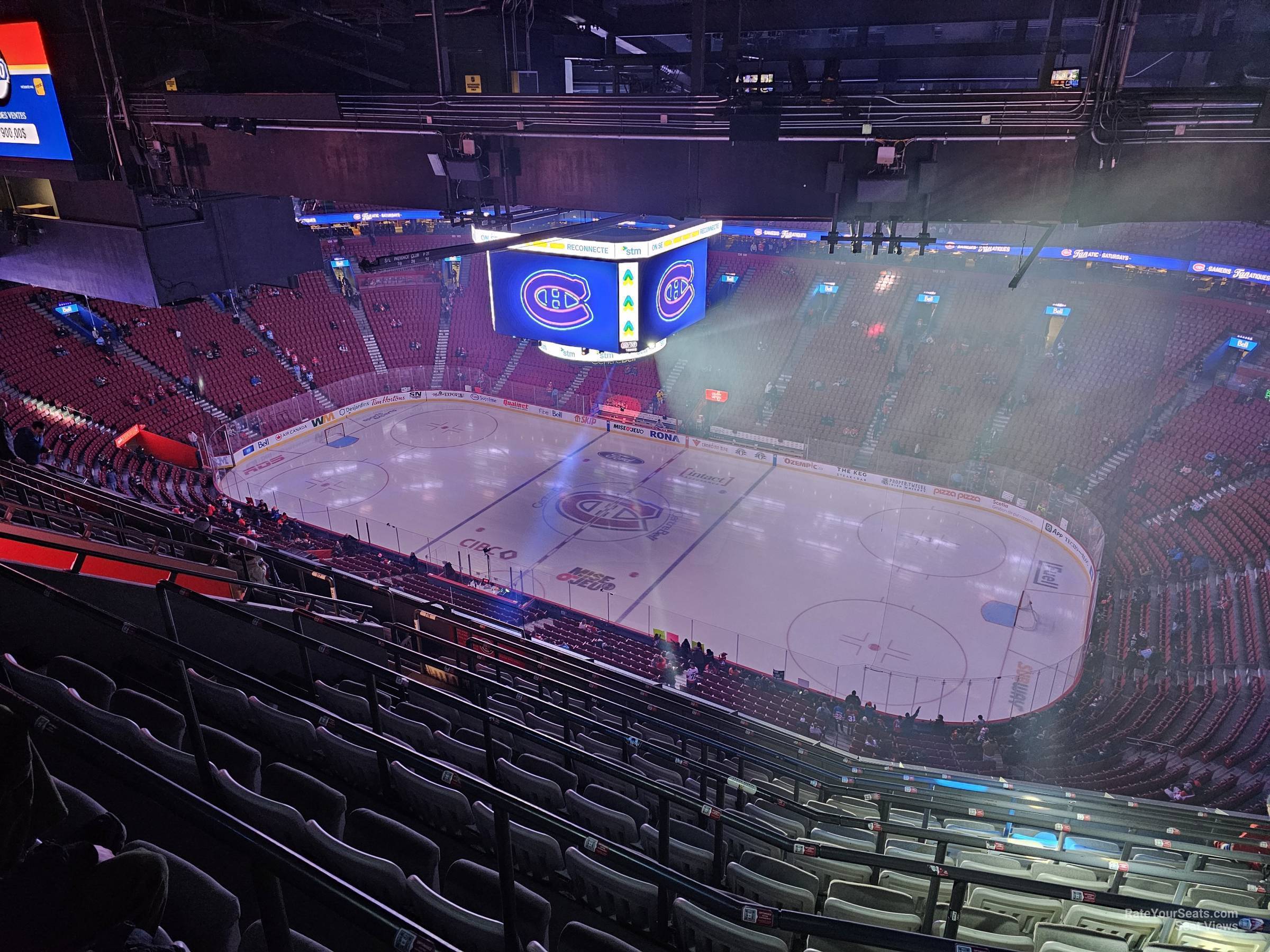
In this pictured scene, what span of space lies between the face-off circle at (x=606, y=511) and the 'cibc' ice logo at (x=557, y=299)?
17.7 ft

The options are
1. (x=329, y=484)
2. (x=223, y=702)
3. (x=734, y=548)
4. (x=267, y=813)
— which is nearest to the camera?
(x=267, y=813)

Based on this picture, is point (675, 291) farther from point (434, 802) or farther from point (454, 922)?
point (454, 922)

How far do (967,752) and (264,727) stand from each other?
11.8 meters

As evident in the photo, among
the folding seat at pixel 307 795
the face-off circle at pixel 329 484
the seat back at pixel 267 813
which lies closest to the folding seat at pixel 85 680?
the folding seat at pixel 307 795

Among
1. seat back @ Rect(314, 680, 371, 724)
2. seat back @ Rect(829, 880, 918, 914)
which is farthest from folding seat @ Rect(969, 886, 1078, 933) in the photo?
seat back @ Rect(314, 680, 371, 724)

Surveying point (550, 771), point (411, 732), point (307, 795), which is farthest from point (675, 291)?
point (307, 795)

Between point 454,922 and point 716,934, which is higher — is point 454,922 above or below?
above

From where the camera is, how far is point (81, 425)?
73.7 ft

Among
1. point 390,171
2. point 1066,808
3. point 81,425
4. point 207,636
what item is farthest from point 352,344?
point 1066,808

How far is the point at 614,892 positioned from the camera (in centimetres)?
404

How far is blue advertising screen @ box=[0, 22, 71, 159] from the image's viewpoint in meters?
9.55

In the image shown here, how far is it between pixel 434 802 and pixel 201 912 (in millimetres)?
1862

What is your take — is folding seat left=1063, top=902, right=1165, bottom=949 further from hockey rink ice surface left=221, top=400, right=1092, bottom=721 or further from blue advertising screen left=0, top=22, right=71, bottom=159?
blue advertising screen left=0, top=22, right=71, bottom=159

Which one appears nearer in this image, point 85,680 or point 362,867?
point 362,867
